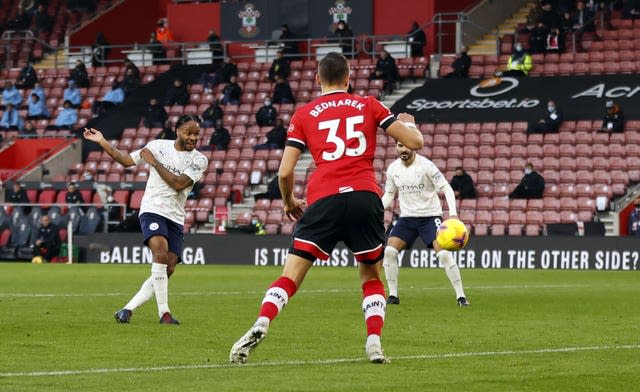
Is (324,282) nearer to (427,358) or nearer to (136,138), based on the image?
(427,358)

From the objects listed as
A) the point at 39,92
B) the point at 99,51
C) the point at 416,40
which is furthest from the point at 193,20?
the point at 416,40

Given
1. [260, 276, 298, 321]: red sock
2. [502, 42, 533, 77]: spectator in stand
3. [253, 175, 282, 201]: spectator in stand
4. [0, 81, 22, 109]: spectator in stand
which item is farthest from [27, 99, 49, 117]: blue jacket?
[260, 276, 298, 321]: red sock

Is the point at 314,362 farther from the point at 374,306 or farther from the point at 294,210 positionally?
the point at 294,210

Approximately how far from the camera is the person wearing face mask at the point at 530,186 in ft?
113

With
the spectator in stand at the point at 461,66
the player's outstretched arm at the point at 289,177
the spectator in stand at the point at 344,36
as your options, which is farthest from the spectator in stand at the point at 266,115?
the player's outstretched arm at the point at 289,177

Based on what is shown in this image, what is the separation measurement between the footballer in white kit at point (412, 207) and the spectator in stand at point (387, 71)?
75.5 ft

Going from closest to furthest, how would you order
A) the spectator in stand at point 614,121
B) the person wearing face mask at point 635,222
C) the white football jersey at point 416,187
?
the white football jersey at point 416,187 < the person wearing face mask at point 635,222 < the spectator in stand at point 614,121

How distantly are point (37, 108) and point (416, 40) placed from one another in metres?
12.9

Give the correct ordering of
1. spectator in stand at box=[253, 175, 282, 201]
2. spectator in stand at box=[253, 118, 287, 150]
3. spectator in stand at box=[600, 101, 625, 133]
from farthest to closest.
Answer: spectator in stand at box=[253, 118, 287, 150]
spectator in stand at box=[253, 175, 282, 201]
spectator in stand at box=[600, 101, 625, 133]

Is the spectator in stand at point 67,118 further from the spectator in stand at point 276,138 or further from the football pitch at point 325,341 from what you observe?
the football pitch at point 325,341

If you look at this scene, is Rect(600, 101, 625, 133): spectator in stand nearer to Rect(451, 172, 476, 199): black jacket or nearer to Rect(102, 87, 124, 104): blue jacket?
Rect(451, 172, 476, 199): black jacket

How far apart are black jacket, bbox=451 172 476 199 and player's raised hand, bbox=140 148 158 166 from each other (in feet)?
69.9

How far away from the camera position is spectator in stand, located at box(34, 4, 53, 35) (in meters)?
51.5

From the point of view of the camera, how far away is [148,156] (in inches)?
561
